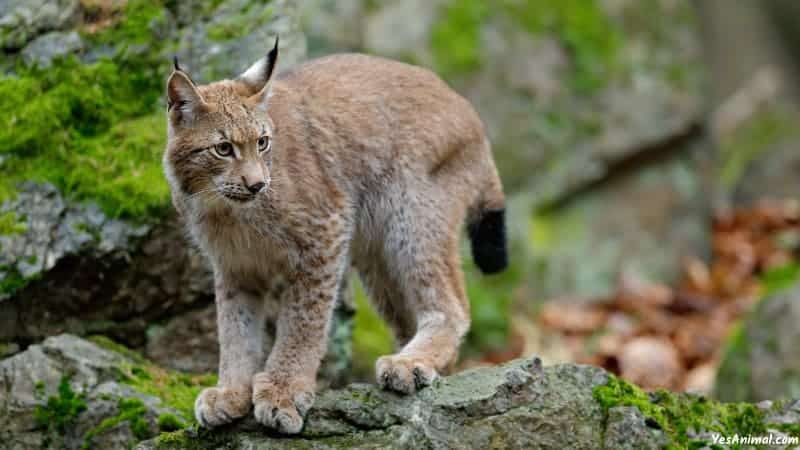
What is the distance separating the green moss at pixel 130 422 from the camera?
559cm

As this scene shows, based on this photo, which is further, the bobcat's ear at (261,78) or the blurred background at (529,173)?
the blurred background at (529,173)

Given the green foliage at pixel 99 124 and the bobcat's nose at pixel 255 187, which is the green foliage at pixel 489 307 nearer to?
the green foliage at pixel 99 124

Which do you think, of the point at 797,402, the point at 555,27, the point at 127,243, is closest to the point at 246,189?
the point at 127,243

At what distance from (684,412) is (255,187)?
2.26m

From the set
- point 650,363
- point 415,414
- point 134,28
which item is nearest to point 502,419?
point 415,414

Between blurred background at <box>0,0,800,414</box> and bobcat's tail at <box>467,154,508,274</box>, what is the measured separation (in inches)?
36.1

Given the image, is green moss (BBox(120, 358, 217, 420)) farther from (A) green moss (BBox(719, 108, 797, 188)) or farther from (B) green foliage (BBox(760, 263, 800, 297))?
(A) green moss (BBox(719, 108, 797, 188))

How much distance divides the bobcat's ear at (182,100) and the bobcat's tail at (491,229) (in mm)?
1986

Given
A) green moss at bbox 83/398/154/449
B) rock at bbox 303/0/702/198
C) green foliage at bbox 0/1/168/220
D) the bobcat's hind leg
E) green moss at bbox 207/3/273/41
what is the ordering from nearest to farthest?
green moss at bbox 83/398/154/449 < the bobcat's hind leg < green foliage at bbox 0/1/168/220 < green moss at bbox 207/3/273/41 < rock at bbox 303/0/702/198

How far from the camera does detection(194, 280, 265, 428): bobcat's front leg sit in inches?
→ 215

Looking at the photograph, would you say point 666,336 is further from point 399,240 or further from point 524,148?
point 399,240

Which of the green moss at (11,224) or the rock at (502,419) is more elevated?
the green moss at (11,224)

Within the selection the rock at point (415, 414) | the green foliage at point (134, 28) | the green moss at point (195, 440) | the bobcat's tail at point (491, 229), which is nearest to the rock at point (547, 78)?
the green foliage at point (134, 28)

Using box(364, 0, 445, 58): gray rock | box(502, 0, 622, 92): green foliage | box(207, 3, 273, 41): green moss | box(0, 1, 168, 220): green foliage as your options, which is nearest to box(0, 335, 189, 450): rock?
box(0, 1, 168, 220): green foliage
